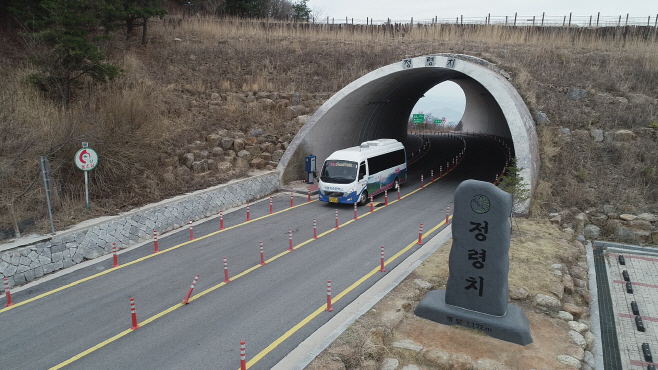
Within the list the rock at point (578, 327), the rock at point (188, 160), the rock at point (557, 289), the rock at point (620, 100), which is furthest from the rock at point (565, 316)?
the rock at point (620, 100)

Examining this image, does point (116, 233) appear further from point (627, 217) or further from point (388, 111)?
point (388, 111)

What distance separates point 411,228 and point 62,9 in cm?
1740

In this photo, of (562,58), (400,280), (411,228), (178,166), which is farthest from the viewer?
(562,58)

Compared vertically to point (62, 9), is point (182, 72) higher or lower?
lower

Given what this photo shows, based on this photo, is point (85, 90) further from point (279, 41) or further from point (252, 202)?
point (279, 41)

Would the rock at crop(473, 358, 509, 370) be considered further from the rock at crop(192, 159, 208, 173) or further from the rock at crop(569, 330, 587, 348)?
the rock at crop(192, 159, 208, 173)

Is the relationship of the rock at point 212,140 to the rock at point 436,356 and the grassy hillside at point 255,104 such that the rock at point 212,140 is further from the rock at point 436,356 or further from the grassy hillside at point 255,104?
the rock at point 436,356

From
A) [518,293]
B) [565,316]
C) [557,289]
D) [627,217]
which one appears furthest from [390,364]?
[627,217]

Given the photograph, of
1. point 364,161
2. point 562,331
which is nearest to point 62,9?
point 364,161

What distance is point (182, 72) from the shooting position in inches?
1171

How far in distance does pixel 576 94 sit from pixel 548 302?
59.2ft

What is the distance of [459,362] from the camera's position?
7922mm

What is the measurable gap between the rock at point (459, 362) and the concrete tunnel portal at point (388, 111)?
1128 cm

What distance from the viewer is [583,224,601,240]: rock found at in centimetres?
1725
